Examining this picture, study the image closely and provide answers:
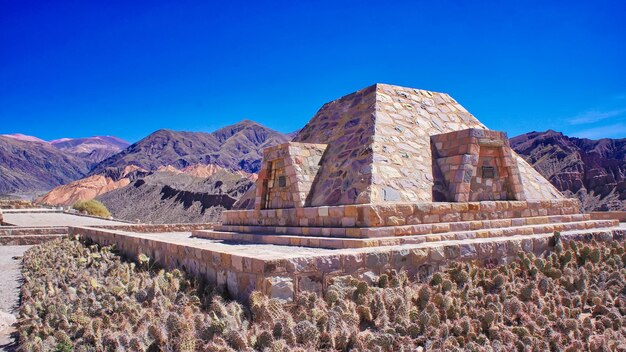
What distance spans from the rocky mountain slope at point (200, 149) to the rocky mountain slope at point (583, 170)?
4219cm

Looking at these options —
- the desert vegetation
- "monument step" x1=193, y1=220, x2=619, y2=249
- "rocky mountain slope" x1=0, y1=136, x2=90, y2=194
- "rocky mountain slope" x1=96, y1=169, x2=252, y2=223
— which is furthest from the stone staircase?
"rocky mountain slope" x1=0, y1=136, x2=90, y2=194

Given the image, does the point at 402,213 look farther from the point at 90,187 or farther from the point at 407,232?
the point at 90,187

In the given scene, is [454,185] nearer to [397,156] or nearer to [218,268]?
[397,156]

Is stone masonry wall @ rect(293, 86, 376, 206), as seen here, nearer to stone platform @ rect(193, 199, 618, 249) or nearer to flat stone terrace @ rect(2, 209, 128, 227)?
stone platform @ rect(193, 199, 618, 249)

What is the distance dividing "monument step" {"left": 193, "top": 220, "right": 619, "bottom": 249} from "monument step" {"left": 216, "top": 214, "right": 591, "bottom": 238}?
0.11 m

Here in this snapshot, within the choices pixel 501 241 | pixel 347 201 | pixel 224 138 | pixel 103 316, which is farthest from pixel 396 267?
pixel 224 138

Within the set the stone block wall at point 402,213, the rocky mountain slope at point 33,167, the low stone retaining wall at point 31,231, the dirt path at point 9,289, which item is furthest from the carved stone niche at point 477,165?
the rocky mountain slope at point 33,167

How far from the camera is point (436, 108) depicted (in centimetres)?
958

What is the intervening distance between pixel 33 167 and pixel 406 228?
361 ft

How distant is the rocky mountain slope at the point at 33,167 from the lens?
87.1 meters

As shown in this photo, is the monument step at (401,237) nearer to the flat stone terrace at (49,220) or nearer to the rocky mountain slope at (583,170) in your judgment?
the flat stone terrace at (49,220)

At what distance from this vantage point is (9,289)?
7727 millimetres

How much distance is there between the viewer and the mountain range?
3622cm

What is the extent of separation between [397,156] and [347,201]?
4.11 ft
